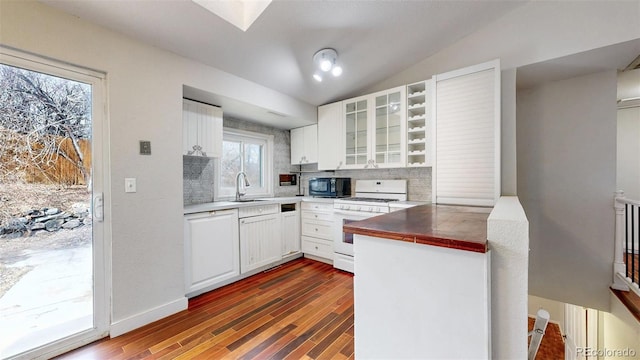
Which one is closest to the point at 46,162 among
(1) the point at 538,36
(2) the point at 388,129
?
(2) the point at 388,129

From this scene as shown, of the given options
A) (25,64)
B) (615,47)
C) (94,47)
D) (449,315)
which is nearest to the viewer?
(449,315)

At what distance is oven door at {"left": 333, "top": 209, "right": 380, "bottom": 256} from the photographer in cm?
298

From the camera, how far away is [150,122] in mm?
2018

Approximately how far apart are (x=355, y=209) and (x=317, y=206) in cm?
65

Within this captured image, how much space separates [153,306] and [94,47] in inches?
79.6

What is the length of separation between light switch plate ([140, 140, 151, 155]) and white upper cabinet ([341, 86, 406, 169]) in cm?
224

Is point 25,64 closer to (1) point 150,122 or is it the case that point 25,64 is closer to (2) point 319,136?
(1) point 150,122

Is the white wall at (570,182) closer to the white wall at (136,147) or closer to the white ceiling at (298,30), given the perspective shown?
the white ceiling at (298,30)

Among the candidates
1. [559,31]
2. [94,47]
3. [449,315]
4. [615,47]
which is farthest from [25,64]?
[615,47]

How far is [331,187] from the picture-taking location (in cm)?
348

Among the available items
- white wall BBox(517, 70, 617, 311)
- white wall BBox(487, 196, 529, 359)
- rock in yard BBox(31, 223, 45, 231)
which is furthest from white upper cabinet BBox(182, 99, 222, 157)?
white wall BBox(517, 70, 617, 311)

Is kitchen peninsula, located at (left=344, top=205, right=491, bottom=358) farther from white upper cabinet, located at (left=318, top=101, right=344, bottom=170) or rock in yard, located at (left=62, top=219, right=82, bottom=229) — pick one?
white upper cabinet, located at (left=318, top=101, right=344, bottom=170)

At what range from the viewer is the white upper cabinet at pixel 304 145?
3.77 metres

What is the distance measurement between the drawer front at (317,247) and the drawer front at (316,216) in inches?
11.7
